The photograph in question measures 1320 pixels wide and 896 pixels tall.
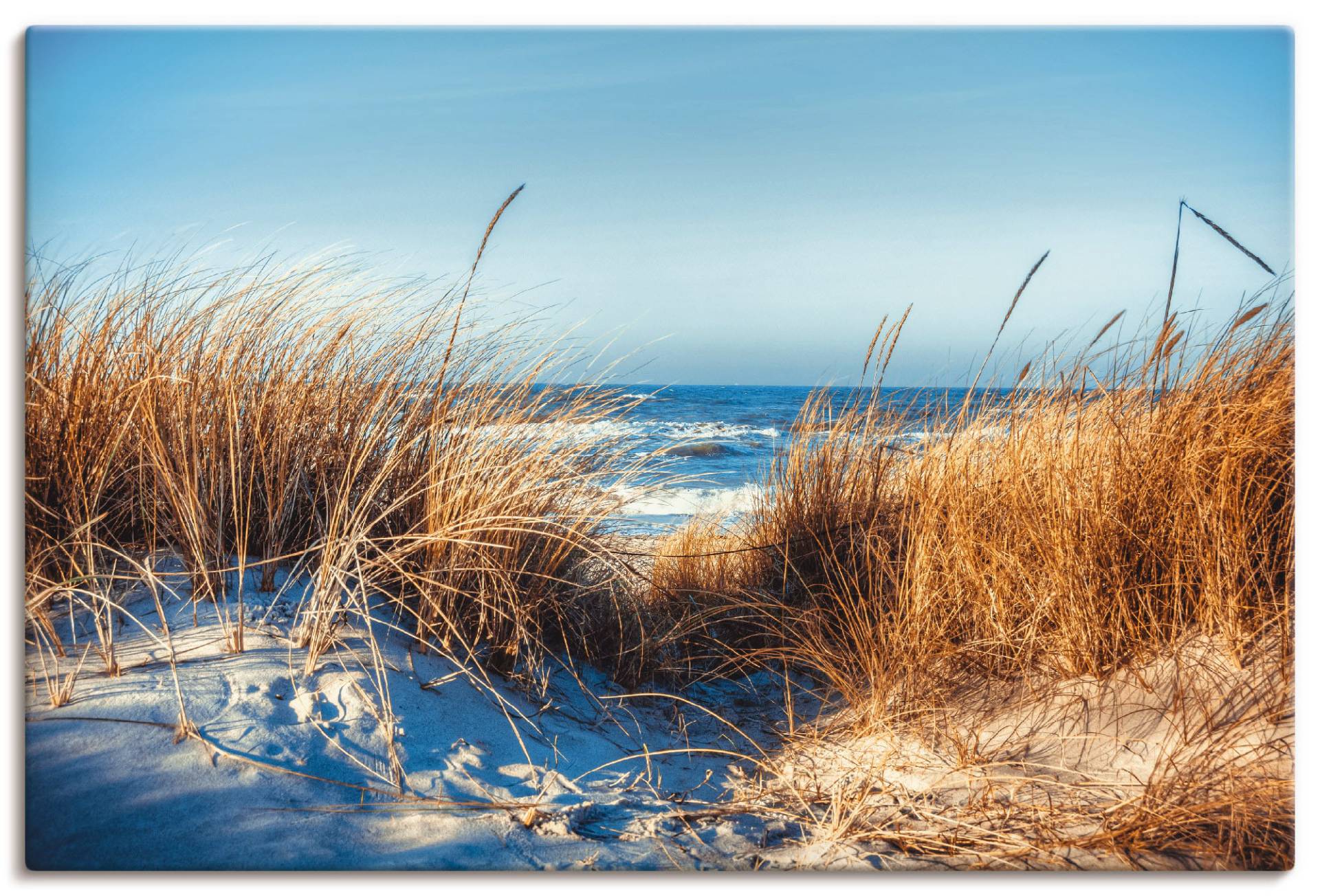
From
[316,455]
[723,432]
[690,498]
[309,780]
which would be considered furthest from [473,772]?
[723,432]

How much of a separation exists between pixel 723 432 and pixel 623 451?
3811mm

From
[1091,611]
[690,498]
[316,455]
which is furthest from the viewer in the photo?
[690,498]

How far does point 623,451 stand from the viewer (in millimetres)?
2043

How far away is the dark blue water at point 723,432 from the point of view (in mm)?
2277

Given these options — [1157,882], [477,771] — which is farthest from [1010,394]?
[477,771]

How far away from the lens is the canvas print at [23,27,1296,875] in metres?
1.37

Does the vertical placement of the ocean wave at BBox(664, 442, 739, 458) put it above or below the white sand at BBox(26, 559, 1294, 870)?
above

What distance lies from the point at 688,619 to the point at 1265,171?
5.79ft

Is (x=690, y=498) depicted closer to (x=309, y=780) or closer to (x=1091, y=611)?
(x=1091, y=611)

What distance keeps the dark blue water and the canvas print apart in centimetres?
7

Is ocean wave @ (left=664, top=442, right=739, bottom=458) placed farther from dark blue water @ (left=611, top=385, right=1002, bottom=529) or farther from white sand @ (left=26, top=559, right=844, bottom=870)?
white sand @ (left=26, top=559, right=844, bottom=870)

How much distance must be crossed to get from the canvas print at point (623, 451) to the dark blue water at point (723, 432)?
66 millimetres

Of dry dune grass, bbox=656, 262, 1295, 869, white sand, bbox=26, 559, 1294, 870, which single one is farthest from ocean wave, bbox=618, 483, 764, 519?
white sand, bbox=26, 559, 1294, 870

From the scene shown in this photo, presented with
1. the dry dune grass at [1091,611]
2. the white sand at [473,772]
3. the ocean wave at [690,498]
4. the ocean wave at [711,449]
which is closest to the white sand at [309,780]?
the white sand at [473,772]
